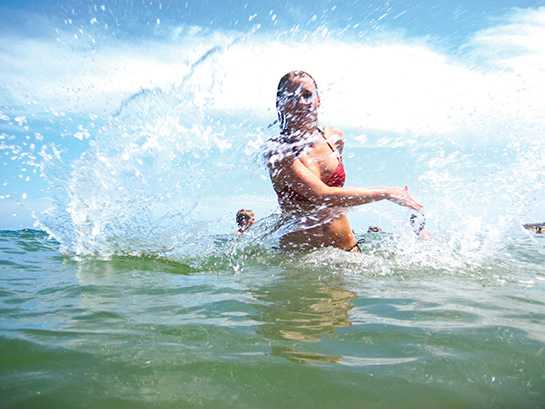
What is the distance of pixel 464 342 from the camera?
1.82 metres

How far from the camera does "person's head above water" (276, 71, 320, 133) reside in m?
3.54

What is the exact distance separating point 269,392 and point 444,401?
58 cm

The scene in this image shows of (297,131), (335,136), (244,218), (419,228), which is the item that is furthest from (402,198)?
(244,218)

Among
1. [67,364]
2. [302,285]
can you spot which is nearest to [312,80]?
[302,285]

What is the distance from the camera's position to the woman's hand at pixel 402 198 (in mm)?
3207


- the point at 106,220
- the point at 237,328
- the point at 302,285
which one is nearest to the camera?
the point at 237,328

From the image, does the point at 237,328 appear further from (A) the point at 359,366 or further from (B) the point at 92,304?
(B) the point at 92,304

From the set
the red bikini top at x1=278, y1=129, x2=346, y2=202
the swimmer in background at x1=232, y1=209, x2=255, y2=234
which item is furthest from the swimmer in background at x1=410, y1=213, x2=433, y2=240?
the swimmer in background at x1=232, y1=209, x2=255, y2=234

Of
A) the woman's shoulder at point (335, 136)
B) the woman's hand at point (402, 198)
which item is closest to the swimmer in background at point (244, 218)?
the woman's shoulder at point (335, 136)

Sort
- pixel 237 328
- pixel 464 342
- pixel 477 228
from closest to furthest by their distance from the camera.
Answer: pixel 464 342 → pixel 237 328 → pixel 477 228

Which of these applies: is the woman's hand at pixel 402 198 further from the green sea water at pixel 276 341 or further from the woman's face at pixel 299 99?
the woman's face at pixel 299 99

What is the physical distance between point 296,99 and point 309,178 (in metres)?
0.76

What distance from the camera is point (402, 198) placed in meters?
3.21

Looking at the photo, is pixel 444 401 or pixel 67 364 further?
pixel 67 364
